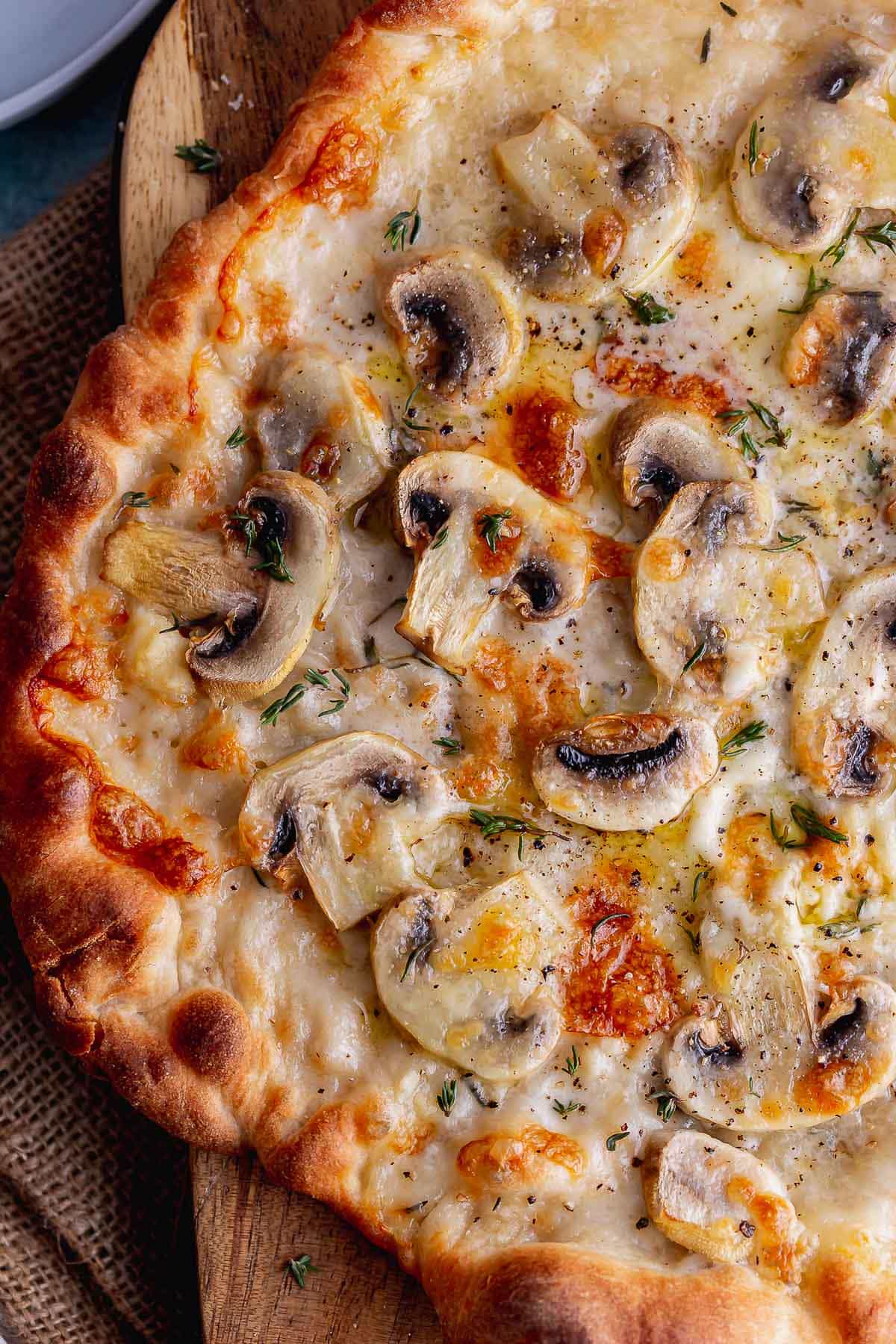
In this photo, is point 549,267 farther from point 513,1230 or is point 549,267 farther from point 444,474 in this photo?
point 513,1230

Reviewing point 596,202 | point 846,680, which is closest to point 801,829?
point 846,680

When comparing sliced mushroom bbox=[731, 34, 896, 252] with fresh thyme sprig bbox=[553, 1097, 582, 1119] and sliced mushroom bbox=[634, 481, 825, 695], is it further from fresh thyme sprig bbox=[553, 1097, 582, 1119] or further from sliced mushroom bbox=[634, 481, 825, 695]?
fresh thyme sprig bbox=[553, 1097, 582, 1119]

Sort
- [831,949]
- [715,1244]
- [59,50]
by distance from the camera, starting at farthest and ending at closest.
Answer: [59,50] → [831,949] → [715,1244]

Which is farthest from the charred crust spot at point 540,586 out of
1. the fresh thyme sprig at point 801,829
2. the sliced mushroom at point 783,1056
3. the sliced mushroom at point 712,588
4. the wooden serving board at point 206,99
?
the wooden serving board at point 206,99

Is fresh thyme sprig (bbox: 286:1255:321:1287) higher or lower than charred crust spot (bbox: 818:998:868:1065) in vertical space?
higher

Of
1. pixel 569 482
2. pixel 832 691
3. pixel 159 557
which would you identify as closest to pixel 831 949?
pixel 832 691

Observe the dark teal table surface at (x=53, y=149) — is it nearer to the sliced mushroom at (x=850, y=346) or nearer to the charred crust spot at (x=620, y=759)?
the sliced mushroom at (x=850, y=346)

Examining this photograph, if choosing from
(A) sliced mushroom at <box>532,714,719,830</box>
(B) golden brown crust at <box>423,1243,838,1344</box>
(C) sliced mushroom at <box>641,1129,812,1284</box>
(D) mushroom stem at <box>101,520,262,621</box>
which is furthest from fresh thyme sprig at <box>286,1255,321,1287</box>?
(D) mushroom stem at <box>101,520,262,621</box>
